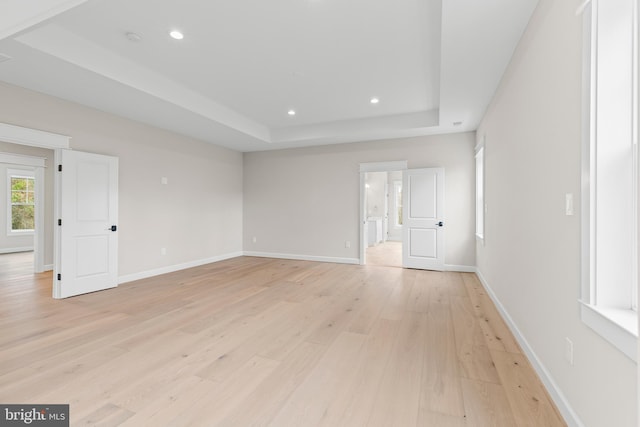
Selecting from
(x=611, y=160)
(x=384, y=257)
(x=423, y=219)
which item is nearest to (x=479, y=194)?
(x=423, y=219)

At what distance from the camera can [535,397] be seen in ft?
5.79

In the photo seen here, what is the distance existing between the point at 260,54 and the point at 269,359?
3097 millimetres

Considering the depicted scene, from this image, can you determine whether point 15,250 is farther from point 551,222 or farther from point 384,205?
point 551,222

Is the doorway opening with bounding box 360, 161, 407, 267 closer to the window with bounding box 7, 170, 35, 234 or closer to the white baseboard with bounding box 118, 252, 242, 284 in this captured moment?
the white baseboard with bounding box 118, 252, 242, 284

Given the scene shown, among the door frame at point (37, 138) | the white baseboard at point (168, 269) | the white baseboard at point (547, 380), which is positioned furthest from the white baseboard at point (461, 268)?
the door frame at point (37, 138)

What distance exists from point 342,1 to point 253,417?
3.08 meters

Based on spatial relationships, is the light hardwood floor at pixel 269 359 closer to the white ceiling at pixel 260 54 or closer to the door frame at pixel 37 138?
the door frame at pixel 37 138

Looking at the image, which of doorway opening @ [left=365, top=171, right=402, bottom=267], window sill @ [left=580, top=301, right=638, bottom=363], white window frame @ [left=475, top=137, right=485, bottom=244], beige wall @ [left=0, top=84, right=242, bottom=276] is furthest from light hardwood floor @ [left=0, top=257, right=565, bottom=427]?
doorway opening @ [left=365, top=171, right=402, bottom=267]

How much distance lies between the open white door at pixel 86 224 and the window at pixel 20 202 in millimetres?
5735

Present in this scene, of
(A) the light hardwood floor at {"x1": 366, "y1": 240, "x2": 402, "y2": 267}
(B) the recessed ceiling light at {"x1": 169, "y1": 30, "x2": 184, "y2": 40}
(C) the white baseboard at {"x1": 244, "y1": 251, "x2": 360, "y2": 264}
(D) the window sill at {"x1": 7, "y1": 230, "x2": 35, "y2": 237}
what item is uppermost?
(B) the recessed ceiling light at {"x1": 169, "y1": 30, "x2": 184, "y2": 40}

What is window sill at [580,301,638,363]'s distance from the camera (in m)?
1.04

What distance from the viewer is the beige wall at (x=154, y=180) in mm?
3689

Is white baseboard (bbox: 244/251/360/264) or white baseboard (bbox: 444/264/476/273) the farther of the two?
white baseboard (bbox: 244/251/360/264)

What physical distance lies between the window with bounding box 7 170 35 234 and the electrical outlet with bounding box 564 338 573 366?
435 inches
